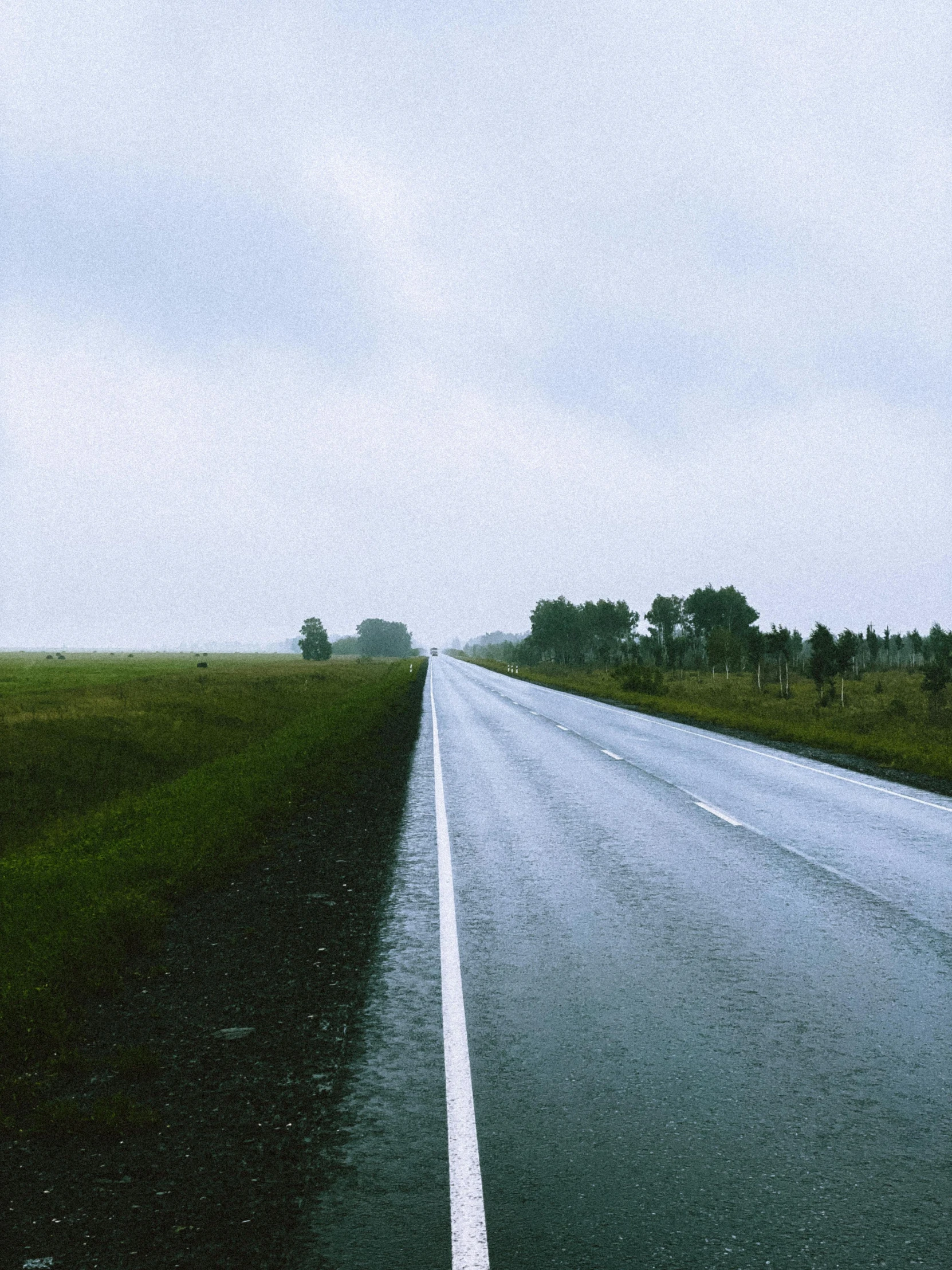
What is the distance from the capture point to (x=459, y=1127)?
4.12m

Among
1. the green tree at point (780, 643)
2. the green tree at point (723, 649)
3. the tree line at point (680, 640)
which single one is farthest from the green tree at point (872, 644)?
the green tree at point (780, 643)

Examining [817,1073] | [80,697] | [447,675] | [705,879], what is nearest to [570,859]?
[705,879]

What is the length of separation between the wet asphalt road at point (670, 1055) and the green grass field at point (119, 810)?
215 cm

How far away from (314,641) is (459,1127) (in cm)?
15928

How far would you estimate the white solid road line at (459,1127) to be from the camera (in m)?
3.27

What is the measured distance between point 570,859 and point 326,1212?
658cm

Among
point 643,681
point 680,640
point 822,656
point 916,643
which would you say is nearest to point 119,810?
point 643,681

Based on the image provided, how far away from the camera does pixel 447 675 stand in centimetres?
7650

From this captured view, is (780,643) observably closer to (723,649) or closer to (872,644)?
(723,649)

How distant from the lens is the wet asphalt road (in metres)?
3.37

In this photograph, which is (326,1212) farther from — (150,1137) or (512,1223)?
(150,1137)

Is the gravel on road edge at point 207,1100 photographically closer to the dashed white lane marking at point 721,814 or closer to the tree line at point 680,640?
the dashed white lane marking at point 721,814

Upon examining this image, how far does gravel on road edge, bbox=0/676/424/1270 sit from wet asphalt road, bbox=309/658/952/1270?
0.82ft

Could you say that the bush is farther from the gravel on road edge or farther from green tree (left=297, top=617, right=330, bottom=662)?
green tree (left=297, top=617, right=330, bottom=662)
